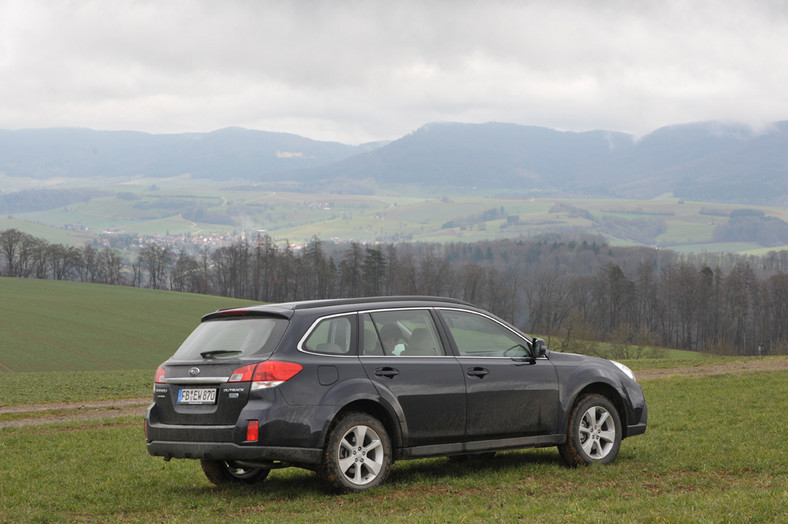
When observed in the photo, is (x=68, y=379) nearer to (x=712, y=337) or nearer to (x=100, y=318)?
(x=100, y=318)

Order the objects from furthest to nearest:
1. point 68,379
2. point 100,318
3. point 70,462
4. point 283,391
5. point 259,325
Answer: point 100,318 → point 68,379 → point 70,462 → point 259,325 → point 283,391

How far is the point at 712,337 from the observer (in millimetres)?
115312

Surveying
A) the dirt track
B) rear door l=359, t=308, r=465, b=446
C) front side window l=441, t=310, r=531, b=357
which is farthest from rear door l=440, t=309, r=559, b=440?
the dirt track

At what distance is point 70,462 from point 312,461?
5.23 m

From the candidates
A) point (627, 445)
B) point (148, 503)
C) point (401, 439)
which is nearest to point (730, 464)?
point (627, 445)

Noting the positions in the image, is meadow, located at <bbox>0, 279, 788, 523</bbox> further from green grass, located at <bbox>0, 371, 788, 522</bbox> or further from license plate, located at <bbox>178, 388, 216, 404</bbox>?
license plate, located at <bbox>178, 388, 216, 404</bbox>

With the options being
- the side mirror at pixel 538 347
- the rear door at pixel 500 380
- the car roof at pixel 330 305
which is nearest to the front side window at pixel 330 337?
the car roof at pixel 330 305

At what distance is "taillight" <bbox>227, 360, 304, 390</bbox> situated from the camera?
8211mm

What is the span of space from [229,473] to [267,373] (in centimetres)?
232

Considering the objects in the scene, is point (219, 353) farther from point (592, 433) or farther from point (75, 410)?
point (75, 410)

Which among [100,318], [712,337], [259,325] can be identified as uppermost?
[259,325]

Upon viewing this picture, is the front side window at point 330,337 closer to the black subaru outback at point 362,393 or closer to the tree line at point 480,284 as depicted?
the black subaru outback at point 362,393

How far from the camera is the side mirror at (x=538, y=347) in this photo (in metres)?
9.98

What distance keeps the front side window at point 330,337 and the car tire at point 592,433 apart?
3260mm
